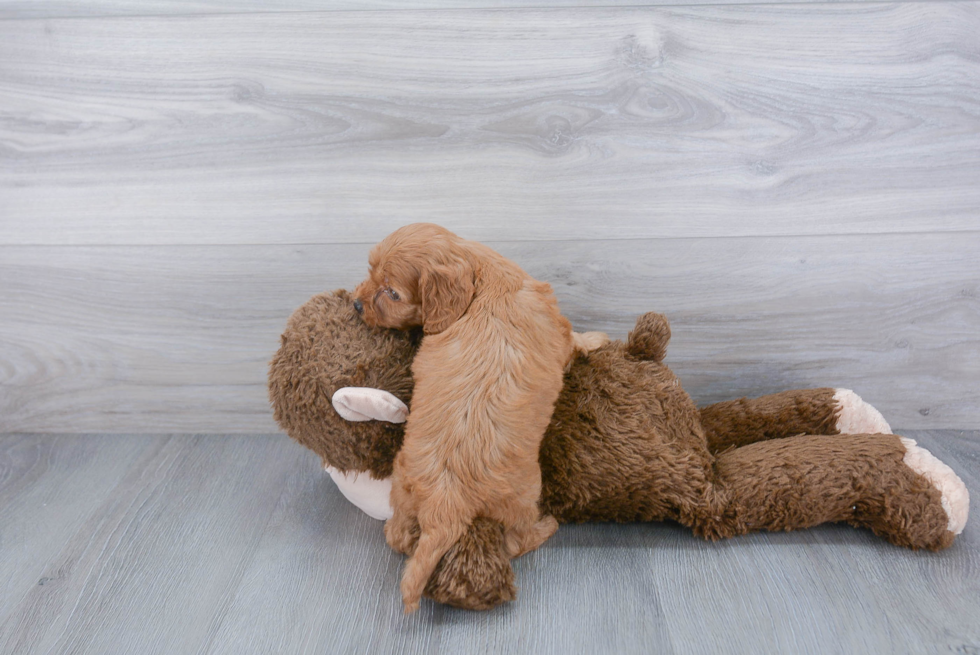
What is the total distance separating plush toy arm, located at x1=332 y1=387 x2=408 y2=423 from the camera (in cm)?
85

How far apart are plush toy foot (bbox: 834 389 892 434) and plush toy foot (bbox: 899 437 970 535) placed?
0.11 m

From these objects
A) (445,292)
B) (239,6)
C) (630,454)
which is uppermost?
(239,6)

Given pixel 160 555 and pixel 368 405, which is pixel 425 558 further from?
pixel 160 555

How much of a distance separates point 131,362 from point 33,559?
375 millimetres

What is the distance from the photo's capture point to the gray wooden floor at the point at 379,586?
778mm

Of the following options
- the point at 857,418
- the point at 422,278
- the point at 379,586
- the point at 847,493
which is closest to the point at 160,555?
the point at 379,586

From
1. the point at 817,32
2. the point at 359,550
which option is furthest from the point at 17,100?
the point at 817,32

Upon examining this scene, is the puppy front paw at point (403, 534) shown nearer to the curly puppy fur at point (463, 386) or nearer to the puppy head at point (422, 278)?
the curly puppy fur at point (463, 386)

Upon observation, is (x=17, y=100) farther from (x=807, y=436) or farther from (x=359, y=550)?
(x=807, y=436)

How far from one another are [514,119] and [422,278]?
0.36 m

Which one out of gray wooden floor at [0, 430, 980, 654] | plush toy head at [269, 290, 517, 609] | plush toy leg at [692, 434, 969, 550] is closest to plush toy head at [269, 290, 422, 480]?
plush toy head at [269, 290, 517, 609]

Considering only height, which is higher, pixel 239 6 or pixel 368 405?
pixel 239 6

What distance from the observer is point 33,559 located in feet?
3.12

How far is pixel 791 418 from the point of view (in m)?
1.04
